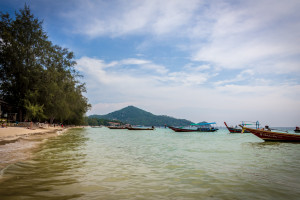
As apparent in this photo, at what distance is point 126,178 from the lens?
5.89 m

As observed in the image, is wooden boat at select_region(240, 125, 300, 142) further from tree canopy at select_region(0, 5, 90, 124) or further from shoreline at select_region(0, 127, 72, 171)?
tree canopy at select_region(0, 5, 90, 124)

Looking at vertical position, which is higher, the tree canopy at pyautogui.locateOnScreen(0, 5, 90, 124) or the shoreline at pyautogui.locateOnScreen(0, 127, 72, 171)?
the tree canopy at pyautogui.locateOnScreen(0, 5, 90, 124)

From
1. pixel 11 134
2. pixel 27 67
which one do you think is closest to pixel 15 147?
pixel 11 134

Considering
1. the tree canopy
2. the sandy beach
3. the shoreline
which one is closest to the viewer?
the shoreline

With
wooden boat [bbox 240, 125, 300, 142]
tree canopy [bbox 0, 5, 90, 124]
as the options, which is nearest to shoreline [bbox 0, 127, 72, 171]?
tree canopy [bbox 0, 5, 90, 124]

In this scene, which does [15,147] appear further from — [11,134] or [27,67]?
[27,67]

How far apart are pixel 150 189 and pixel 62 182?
96.5 inches

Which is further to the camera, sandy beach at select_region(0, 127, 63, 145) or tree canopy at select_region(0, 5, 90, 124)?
tree canopy at select_region(0, 5, 90, 124)

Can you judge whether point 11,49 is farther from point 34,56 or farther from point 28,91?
point 28,91

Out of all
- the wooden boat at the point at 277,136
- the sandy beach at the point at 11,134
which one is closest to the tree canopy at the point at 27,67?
the sandy beach at the point at 11,134

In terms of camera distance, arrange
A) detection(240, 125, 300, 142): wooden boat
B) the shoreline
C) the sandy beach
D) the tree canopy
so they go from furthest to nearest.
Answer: the tree canopy
detection(240, 125, 300, 142): wooden boat
the sandy beach
the shoreline

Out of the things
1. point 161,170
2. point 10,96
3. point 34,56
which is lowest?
point 161,170

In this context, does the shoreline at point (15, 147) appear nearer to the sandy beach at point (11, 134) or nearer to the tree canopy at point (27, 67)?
the sandy beach at point (11, 134)

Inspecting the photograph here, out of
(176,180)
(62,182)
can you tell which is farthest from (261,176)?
(62,182)
